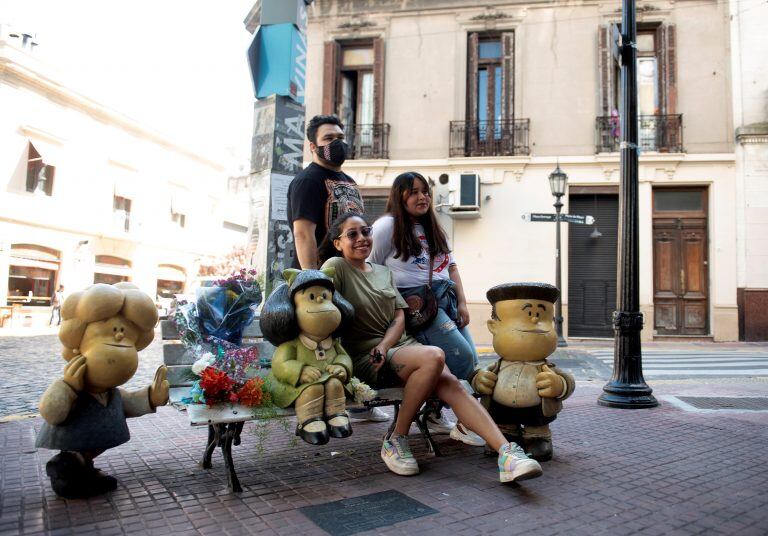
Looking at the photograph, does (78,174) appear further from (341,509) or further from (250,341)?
(341,509)

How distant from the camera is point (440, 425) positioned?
4.55 meters

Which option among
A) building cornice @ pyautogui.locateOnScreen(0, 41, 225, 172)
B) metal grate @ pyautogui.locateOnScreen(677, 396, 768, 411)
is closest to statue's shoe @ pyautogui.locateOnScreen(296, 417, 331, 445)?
metal grate @ pyautogui.locateOnScreen(677, 396, 768, 411)

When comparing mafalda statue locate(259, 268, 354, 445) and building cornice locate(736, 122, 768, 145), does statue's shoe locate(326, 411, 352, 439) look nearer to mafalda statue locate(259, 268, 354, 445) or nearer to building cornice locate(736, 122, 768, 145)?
mafalda statue locate(259, 268, 354, 445)

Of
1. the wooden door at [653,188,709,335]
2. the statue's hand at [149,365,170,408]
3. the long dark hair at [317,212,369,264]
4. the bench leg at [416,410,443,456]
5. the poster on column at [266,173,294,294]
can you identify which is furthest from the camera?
the wooden door at [653,188,709,335]

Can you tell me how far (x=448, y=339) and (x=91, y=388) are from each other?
2.18 m

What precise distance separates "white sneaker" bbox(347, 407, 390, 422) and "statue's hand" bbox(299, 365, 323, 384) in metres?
2.07

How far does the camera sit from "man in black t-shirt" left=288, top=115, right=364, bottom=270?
3957 millimetres

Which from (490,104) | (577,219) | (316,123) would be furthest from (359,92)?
(316,123)

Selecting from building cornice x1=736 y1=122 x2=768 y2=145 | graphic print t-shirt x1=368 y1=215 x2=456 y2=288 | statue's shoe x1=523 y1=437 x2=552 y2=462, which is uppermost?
building cornice x1=736 y1=122 x2=768 y2=145

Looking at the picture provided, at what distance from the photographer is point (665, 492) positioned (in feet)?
9.86

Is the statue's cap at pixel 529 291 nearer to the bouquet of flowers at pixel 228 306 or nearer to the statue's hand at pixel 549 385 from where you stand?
the statue's hand at pixel 549 385

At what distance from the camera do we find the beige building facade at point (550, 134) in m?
14.9

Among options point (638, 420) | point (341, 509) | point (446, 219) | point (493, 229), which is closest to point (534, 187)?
point (493, 229)

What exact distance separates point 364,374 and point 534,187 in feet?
43.7
